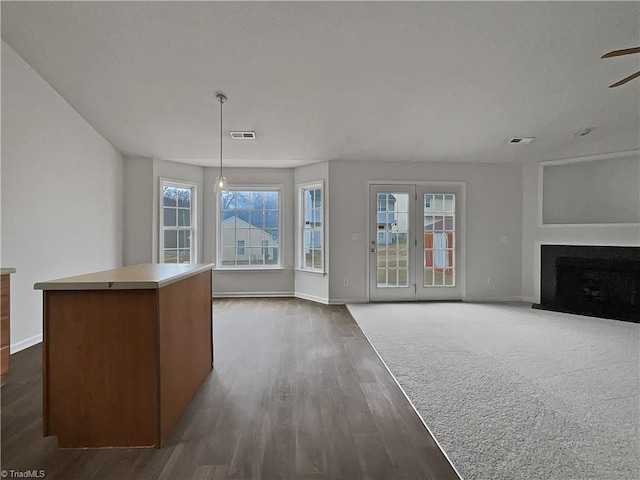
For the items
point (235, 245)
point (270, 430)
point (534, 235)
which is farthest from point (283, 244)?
point (270, 430)

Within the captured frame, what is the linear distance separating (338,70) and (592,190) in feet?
16.3

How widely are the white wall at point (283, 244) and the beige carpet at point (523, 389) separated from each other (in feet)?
7.41

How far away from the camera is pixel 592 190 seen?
5820 mm

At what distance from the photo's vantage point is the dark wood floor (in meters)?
1.74

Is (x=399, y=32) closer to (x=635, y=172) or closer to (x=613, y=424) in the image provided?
(x=613, y=424)

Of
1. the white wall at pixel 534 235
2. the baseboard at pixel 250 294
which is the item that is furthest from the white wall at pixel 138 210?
the white wall at pixel 534 235

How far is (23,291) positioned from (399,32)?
15.7ft

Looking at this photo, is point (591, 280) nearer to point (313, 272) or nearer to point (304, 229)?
point (313, 272)

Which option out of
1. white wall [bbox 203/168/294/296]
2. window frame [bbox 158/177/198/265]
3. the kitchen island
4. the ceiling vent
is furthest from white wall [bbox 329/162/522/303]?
the kitchen island

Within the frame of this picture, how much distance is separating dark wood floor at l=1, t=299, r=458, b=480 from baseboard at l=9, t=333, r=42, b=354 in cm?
11

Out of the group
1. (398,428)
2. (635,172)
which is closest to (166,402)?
(398,428)

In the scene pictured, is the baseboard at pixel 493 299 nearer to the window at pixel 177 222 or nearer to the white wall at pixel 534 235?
the white wall at pixel 534 235

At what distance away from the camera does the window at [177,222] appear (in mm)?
6070

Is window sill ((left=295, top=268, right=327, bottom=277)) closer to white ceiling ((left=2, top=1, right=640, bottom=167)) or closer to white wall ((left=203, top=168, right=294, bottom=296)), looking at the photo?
white wall ((left=203, top=168, right=294, bottom=296))
